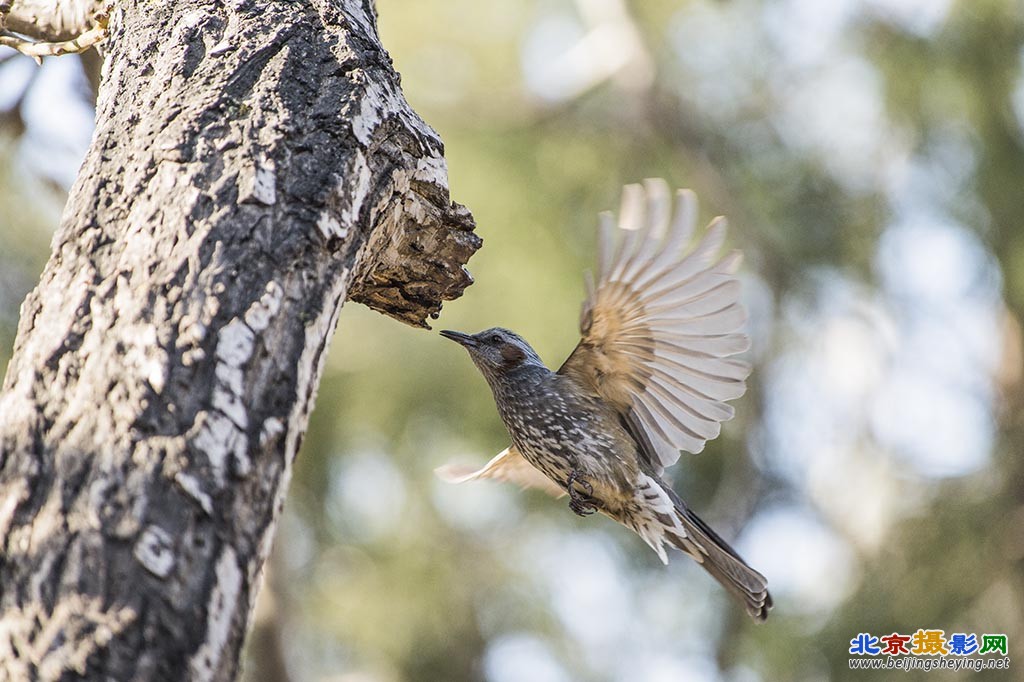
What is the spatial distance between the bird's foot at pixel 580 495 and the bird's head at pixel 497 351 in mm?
415

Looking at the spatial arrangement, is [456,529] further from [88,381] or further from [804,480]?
[88,381]

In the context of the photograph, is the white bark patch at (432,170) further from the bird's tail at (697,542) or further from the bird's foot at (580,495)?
the bird's tail at (697,542)

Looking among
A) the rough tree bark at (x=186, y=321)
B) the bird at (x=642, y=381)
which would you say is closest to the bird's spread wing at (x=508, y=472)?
the bird at (x=642, y=381)

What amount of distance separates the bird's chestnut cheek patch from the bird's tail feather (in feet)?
2.28

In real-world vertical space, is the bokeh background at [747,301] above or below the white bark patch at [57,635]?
above

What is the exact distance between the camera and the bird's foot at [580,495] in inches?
122

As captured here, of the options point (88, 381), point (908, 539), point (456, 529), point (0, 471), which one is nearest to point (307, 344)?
point (88, 381)

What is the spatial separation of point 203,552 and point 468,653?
5021 millimetres

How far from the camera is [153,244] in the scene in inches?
57.6

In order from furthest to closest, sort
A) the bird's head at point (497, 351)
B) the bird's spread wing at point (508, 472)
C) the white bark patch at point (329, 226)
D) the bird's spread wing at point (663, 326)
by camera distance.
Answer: the bird's spread wing at point (508, 472), the bird's head at point (497, 351), the bird's spread wing at point (663, 326), the white bark patch at point (329, 226)

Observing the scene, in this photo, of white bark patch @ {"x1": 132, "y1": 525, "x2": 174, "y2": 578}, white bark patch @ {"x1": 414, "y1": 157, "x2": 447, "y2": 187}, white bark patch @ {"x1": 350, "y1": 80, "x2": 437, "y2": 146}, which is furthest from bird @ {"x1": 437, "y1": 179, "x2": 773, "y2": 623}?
white bark patch @ {"x1": 132, "y1": 525, "x2": 174, "y2": 578}

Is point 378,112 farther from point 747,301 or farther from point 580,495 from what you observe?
point 747,301

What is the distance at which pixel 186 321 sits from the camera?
4.56ft

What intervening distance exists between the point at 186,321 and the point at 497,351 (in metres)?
1.99
